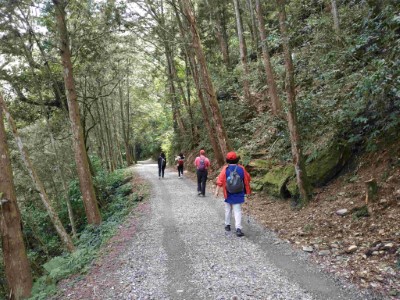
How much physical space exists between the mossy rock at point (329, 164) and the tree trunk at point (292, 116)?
47 centimetres

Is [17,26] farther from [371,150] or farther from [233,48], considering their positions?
[233,48]

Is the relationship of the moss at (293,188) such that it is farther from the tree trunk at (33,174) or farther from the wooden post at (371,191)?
the tree trunk at (33,174)

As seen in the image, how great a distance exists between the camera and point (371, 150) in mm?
6773

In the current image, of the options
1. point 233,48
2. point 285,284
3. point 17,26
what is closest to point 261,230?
point 285,284

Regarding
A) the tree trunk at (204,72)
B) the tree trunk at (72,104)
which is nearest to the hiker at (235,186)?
the tree trunk at (72,104)

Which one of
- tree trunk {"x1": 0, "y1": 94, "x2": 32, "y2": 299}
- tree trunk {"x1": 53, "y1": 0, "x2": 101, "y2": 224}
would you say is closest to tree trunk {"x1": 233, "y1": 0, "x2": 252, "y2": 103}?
tree trunk {"x1": 53, "y1": 0, "x2": 101, "y2": 224}

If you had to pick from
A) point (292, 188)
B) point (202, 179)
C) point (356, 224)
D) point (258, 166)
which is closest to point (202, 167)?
point (202, 179)

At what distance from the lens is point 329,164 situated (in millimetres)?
7590

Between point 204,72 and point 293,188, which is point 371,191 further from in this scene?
point 204,72

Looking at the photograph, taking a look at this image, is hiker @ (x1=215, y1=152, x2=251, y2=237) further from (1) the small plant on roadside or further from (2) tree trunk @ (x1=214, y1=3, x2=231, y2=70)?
(2) tree trunk @ (x1=214, y1=3, x2=231, y2=70)

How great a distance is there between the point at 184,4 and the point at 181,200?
8065 mm

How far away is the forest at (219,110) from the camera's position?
6430 millimetres

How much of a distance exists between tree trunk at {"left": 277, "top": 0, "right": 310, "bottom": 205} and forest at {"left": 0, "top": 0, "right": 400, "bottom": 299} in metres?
0.02

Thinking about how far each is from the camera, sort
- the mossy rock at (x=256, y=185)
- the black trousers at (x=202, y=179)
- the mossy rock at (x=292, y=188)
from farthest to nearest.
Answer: the black trousers at (x=202, y=179) < the mossy rock at (x=256, y=185) < the mossy rock at (x=292, y=188)
